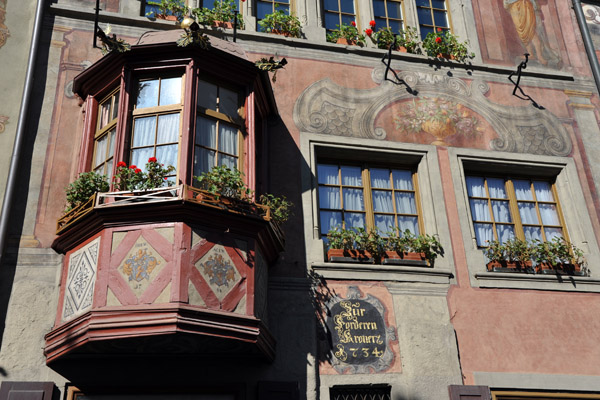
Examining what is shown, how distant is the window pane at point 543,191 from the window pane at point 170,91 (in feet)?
20.1

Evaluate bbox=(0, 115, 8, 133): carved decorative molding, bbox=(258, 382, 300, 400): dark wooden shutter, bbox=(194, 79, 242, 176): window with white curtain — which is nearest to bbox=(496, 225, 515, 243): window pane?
bbox=(258, 382, 300, 400): dark wooden shutter

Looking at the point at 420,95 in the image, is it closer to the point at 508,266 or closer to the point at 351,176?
the point at 351,176

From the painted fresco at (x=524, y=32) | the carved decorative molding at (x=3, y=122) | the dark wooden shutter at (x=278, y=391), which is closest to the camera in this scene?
the dark wooden shutter at (x=278, y=391)

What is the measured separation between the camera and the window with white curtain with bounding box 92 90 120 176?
8633 mm

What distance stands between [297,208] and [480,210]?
3.09 metres

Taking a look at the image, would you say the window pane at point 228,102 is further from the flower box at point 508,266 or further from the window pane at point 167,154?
the flower box at point 508,266

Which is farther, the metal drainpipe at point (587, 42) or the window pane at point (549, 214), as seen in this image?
the metal drainpipe at point (587, 42)

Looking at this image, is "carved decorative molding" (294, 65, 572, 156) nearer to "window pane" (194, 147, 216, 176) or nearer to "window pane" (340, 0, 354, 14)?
"window pane" (340, 0, 354, 14)

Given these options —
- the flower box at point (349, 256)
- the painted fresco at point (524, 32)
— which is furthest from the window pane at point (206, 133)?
the painted fresco at point (524, 32)

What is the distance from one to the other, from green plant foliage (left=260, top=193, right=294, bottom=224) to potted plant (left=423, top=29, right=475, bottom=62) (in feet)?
14.0

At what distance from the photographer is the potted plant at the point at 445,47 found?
37.9 feet

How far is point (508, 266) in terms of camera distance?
31.9 ft

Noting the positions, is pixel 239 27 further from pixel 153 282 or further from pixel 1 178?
pixel 153 282

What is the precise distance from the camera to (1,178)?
28.7ft
